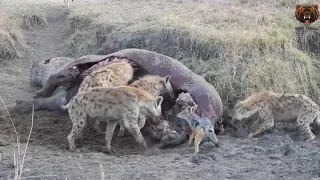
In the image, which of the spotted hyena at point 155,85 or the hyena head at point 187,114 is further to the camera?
the spotted hyena at point 155,85

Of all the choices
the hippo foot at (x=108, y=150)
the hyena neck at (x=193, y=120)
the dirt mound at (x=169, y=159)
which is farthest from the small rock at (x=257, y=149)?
the hippo foot at (x=108, y=150)

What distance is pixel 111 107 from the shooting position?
6.03 metres

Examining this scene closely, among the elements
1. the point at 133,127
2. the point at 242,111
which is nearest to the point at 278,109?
the point at 242,111

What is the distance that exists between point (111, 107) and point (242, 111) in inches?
63.1

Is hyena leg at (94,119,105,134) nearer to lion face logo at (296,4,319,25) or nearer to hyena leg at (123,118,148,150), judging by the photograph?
hyena leg at (123,118,148,150)

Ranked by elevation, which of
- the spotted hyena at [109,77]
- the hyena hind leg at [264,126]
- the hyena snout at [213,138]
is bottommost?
the hyena hind leg at [264,126]

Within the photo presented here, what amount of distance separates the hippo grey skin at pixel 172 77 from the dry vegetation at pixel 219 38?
23.6 inches

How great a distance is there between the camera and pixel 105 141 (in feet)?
21.0

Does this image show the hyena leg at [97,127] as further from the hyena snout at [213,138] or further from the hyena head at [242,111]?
the hyena head at [242,111]

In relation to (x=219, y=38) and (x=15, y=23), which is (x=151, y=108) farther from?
(x=15, y=23)

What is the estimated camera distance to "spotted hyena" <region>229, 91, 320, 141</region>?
6809 mm

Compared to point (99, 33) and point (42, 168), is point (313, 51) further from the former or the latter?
point (42, 168)

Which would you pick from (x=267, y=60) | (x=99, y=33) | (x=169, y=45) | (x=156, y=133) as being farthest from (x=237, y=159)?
(x=99, y=33)

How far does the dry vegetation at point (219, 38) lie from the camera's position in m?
7.84
